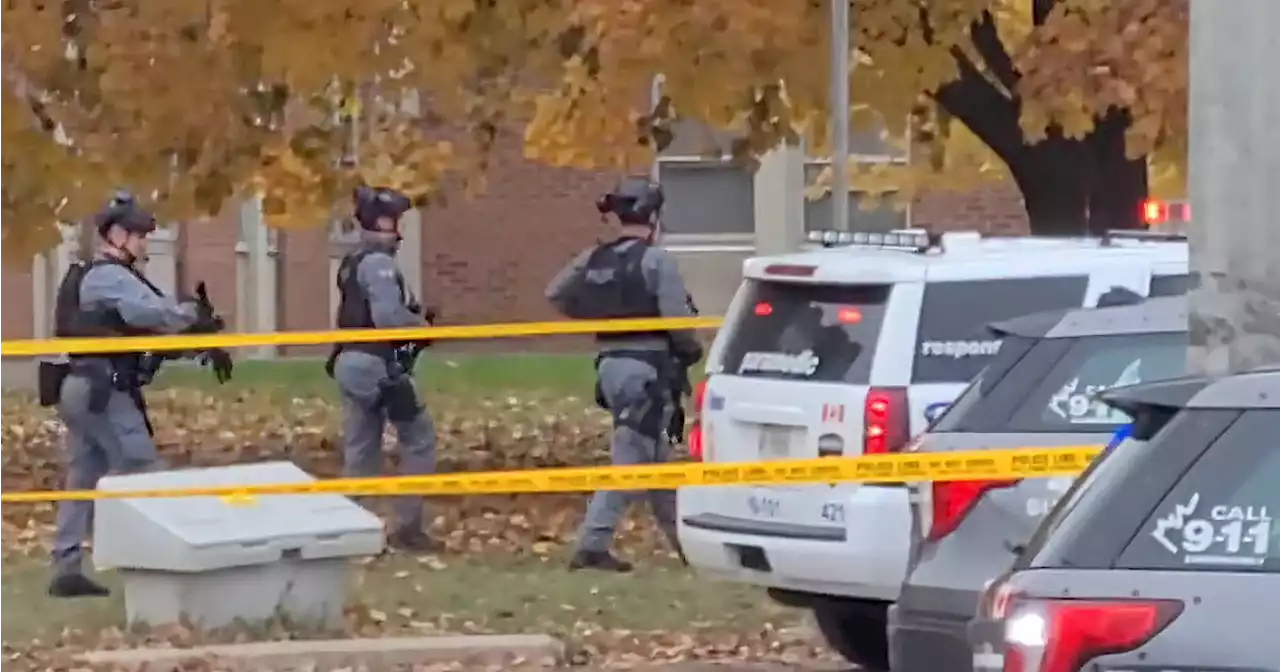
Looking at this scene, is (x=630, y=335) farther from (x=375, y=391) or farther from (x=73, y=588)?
(x=73, y=588)

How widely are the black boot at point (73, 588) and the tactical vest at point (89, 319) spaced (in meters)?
1.00

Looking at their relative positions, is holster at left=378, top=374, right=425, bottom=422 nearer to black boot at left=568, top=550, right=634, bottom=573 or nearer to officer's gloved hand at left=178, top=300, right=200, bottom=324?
officer's gloved hand at left=178, top=300, right=200, bottom=324

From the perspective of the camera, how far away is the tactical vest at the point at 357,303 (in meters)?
12.3

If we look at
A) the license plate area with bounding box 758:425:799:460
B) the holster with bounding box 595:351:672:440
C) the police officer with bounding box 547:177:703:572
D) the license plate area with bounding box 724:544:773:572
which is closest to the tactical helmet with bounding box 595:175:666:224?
the police officer with bounding box 547:177:703:572

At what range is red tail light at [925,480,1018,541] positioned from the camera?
7.37m

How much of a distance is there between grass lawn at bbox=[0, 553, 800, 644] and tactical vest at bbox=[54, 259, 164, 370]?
1.12m

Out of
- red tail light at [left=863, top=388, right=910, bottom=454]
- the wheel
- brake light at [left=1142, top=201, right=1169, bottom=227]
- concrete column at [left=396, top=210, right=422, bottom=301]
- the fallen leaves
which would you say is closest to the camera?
red tail light at [left=863, top=388, right=910, bottom=454]

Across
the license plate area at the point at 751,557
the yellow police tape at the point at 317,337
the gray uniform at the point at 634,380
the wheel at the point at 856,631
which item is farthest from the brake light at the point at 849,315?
the gray uniform at the point at 634,380

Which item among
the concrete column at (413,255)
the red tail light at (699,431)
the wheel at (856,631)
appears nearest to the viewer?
the wheel at (856,631)

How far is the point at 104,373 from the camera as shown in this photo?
1123 cm

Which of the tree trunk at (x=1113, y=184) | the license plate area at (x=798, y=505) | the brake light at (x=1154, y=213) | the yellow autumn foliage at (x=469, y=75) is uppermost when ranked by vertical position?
the yellow autumn foliage at (x=469, y=75)

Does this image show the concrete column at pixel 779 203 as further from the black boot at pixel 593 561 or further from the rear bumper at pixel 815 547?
the rear bumper at pixel 815 547

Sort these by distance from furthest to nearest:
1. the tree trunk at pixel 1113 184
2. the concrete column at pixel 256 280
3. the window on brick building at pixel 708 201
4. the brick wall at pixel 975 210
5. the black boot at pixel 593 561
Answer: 1. the brick wall at pixel 975 210
2. the window on brick building at pixel 708 201
3. the concrete column at pixel 256 280
4. the tree trunk at pixel 1113 184
5. the black boot at pixel 593 561

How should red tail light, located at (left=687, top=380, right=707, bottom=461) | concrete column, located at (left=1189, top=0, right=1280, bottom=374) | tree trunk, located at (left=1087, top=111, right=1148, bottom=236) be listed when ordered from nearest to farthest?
concrete column, located at (left=1189, top=0, right=1280, bottom=374) < red tail light, located at (left=687, top=380, right=707, bottom=461) < tree trunk, located at (left=1087, top=111, right=1148, bottom=236)
